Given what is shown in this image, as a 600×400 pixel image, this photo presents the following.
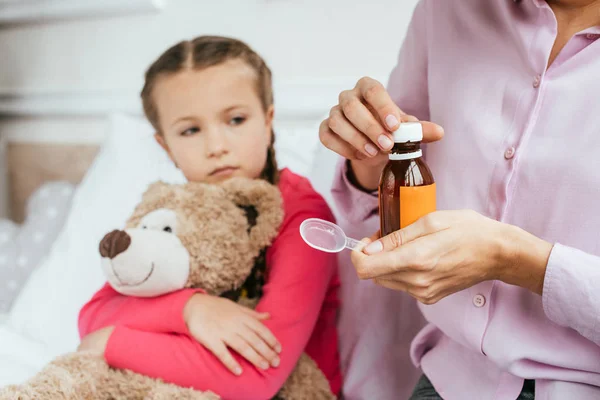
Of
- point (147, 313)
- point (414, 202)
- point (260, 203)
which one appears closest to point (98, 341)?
point (147, 313)

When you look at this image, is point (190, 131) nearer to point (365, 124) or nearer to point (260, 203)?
point (260, 203)

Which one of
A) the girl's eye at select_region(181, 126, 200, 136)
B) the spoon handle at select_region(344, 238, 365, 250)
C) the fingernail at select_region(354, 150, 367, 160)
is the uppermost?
the fingernail at select_region(354, 150, 367, 160)

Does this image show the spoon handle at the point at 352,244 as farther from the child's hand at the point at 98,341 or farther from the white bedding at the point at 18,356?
the white bedding at the point at 18,356

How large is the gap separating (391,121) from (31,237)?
1.18m

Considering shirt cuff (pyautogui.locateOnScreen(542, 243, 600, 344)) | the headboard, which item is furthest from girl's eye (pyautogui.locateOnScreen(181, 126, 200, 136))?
the headboard

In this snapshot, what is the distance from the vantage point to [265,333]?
81 centimetres

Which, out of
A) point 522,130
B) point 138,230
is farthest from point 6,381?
point 522,130

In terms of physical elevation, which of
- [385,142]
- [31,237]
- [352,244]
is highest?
[385,142]

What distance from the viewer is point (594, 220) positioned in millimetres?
640

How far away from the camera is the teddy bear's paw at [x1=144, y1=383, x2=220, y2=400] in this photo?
2.48 feet

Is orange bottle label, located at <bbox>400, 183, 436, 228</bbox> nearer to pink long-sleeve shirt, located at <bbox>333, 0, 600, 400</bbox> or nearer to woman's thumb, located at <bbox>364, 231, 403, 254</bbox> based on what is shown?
woman's thumb, located at <bbox>364, 231, 403, 254</bbox>

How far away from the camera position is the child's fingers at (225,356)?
31.2 inches

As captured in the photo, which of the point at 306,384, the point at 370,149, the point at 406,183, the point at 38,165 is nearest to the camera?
the point at 406,183

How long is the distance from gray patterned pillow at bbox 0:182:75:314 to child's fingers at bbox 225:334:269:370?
833 mm
